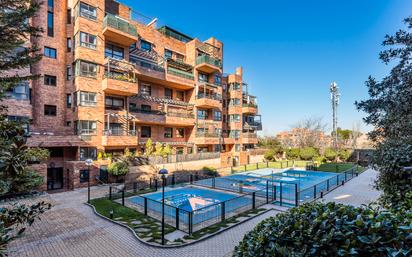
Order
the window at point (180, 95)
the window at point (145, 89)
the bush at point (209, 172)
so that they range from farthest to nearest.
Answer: the window at point (180, 95) < the window at point (145, 89) < the bush at point (209, 172)

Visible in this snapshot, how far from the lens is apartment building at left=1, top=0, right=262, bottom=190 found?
63.6 feet

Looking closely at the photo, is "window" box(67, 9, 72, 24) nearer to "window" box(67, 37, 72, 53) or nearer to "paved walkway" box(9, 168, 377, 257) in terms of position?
"window" box(67, 37, 72, 53)

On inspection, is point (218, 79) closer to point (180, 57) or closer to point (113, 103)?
point (180, 57)

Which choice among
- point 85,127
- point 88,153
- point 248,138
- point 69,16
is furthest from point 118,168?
point 248,138

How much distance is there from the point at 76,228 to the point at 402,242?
12.1 meters

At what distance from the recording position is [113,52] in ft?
76.1

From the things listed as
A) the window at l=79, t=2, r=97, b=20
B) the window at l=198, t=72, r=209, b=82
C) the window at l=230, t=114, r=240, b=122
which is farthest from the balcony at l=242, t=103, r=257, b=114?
the window at l=79, t=2, r=97, b=20

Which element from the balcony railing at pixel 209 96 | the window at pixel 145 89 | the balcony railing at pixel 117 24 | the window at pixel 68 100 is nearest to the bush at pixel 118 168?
the window at pixel 68 100

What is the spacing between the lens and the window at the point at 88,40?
2016 cm

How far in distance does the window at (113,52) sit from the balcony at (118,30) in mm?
626

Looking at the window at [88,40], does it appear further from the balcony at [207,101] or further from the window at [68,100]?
the balcony at [207,101]

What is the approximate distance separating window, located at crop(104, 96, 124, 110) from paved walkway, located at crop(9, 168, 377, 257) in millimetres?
12489

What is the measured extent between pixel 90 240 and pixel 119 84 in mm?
15686

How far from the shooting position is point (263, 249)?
3.59 metres
